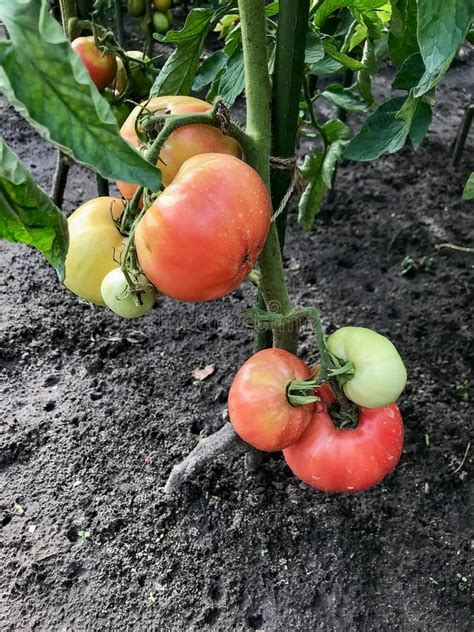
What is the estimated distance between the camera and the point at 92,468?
137 centimetres

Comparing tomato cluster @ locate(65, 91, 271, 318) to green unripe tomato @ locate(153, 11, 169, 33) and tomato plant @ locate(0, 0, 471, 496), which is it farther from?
green unripe tomato @ locate(153, 11, 169, 33)

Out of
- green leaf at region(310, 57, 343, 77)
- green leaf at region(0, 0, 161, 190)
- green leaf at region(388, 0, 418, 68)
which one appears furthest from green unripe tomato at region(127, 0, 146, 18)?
green leaf at region(0, 0, 161, 190)

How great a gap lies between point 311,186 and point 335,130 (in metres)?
0.17

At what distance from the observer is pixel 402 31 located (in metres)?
0.94

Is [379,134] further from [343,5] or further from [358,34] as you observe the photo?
[358,34]

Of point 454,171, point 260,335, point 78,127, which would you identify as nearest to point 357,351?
point 260,335

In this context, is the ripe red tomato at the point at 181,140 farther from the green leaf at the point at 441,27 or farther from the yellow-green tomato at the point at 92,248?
the green leaf at the point at 441,27

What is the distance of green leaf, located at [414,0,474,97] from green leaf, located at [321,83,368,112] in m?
0.77

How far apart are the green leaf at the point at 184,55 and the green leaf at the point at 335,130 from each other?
1.96 feet

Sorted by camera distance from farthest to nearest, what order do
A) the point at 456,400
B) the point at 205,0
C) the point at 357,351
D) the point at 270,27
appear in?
the point at 205,0, the point at 456,400, the point at 270,27, the point at 357,351

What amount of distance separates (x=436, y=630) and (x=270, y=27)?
3.64ft

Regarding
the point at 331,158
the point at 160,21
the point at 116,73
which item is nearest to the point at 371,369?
the point at 116,73

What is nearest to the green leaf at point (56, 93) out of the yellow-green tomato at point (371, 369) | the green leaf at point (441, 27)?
the green leaf at point (441, 27)

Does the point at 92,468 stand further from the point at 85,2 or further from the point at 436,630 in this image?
the point at 85,2
